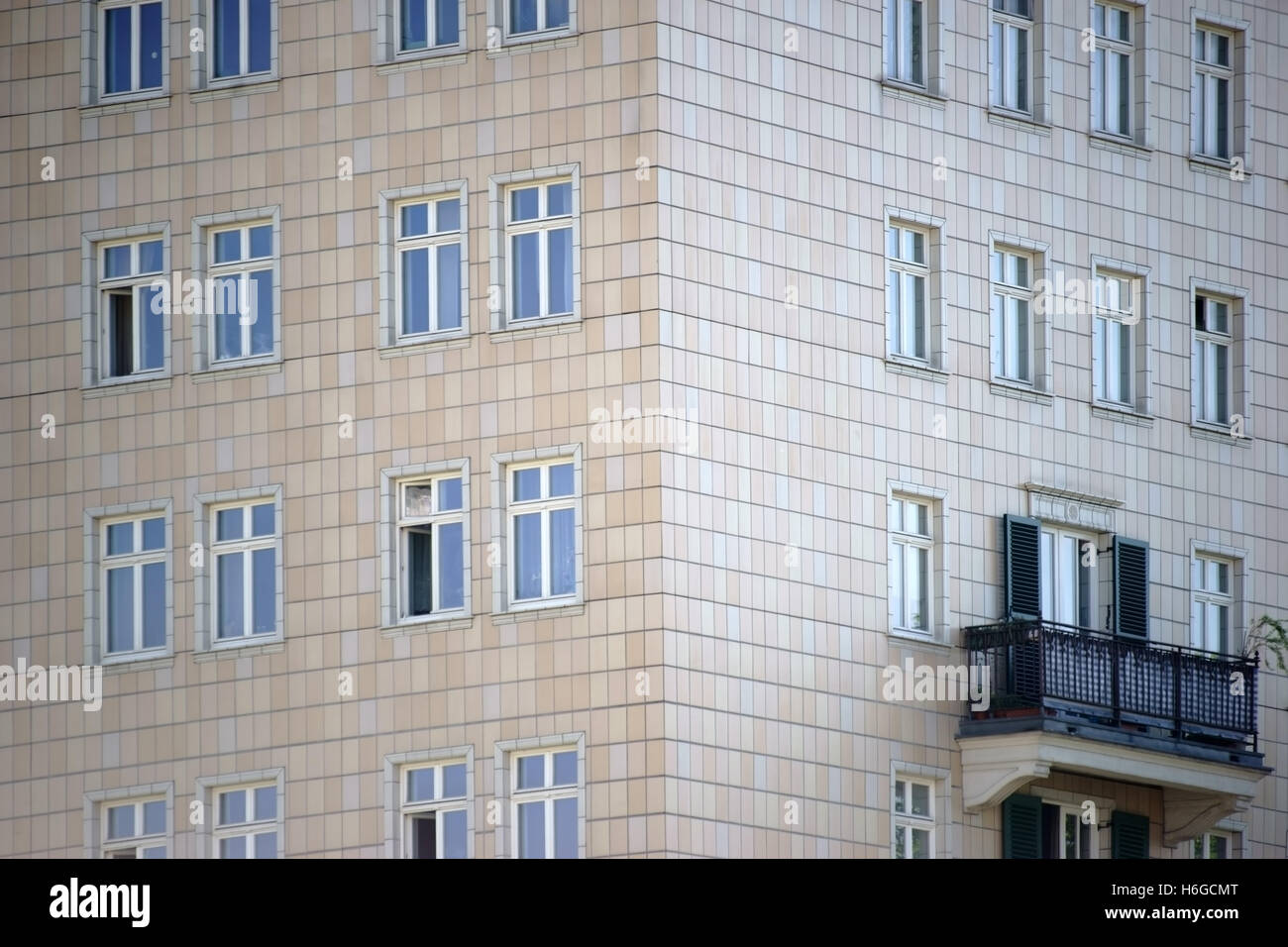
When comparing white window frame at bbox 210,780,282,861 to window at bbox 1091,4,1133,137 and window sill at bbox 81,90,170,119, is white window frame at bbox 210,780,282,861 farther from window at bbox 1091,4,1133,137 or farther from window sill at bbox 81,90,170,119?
window at bbox 1091,4,1133,137

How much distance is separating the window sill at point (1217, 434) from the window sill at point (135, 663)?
1560 cm

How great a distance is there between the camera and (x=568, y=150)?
175 feet

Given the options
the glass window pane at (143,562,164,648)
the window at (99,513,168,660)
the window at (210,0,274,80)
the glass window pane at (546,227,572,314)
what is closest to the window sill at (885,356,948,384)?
the glass window pane at (546,227,572,314)

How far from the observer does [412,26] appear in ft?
181

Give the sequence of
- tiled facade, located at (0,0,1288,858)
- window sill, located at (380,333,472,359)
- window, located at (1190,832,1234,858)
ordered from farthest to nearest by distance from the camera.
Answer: window, located at (1190,832,1234,858) < window sill, located at (380,333,472,359) < tiled facade, located at (0,0,1288,858)

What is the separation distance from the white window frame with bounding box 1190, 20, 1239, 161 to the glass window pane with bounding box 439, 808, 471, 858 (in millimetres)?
16026

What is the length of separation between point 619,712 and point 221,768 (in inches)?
244

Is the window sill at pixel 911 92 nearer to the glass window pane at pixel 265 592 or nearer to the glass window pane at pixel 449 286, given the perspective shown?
the glass window pane at pixel 449 286

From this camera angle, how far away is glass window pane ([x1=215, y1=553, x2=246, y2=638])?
181ft

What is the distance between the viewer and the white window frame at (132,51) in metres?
56.9

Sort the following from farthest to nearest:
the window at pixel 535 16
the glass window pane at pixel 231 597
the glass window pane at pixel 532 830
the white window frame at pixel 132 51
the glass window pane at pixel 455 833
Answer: the white window frame at pixel 132 51 < the glass window pane at pixel 231 597 < the window at pixel 535 16 < the glass window pane at pixel 455 833 < the glass window pane at pixel 532 830

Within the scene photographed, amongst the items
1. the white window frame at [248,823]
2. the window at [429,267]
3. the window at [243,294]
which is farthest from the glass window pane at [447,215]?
the white window frame at [248,823]
